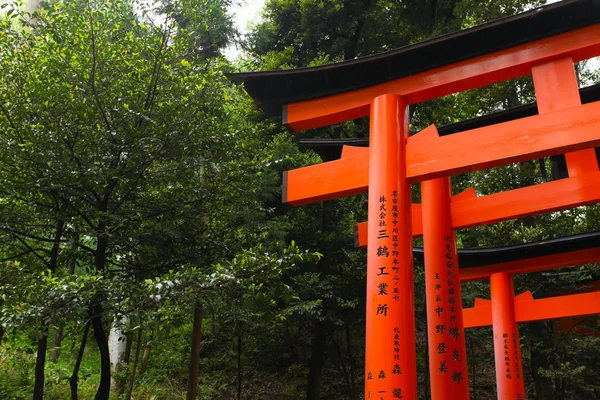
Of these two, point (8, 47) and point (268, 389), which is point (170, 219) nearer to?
point (8, 47)

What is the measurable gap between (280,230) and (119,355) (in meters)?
4.13

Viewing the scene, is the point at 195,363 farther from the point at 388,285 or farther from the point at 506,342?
the point at 506,342

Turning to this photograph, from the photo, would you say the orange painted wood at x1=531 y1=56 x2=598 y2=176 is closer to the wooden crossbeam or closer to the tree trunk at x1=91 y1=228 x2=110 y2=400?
the tree trunk at x1=91 y1=228 x2=110 y2=400

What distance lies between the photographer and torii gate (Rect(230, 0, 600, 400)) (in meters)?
3.74

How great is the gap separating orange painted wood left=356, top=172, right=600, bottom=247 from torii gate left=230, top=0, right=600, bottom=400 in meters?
0.01

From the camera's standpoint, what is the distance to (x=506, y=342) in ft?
24.4

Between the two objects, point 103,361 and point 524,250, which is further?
point 524,250

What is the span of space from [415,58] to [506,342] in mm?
5241

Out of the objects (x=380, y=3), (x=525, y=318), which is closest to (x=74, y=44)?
(x=525, y=318)

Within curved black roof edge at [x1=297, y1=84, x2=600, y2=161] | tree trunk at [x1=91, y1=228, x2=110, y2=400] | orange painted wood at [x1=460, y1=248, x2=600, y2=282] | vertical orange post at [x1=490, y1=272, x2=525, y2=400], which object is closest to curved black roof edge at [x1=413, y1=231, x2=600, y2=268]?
orange painted wood at [x1=460, y1=248, x2=600, y2=282]

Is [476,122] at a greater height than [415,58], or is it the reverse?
[476,122]

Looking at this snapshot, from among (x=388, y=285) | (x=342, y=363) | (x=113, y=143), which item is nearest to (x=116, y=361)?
(x=342, y=363)

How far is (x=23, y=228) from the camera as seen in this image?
4820mm

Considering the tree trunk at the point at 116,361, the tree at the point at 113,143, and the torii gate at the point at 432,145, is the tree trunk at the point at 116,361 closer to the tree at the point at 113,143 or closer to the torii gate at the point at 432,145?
the tree at the point at 113,143
